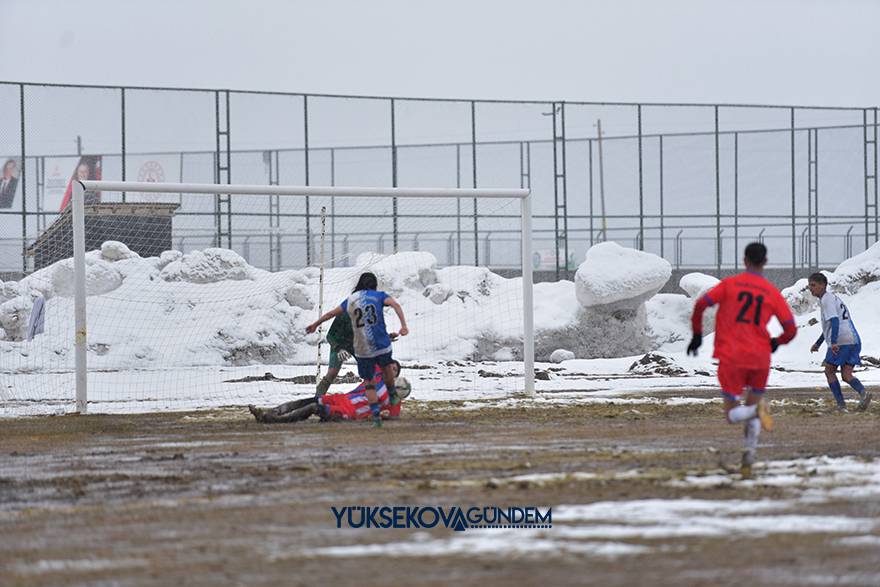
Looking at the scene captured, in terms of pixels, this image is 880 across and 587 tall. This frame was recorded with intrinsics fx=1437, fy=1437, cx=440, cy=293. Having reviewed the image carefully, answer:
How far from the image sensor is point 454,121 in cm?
3550

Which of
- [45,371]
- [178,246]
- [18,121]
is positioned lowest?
[45,371]

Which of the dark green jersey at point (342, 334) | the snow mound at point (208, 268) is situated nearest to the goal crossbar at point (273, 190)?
the dark green jersey at point (342, 334)

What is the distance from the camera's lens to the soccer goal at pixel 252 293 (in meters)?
23.9

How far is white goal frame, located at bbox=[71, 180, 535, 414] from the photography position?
692 inches

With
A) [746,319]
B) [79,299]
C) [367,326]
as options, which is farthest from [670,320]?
[746,319]

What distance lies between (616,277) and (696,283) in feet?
11.5

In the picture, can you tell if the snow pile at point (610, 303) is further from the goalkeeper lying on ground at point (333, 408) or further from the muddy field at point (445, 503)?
the muddy field at point (445, 503)

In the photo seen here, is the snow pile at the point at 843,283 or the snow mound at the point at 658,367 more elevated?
the snow pile at the point at 843,283

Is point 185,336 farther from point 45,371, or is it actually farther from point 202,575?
point 202,575

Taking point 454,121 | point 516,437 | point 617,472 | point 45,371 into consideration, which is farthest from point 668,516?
point 454,121

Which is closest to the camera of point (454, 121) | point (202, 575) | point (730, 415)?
point (202, 575)

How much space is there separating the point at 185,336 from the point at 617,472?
19.2 meters

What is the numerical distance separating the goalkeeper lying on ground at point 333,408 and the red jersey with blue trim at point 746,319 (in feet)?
18.4

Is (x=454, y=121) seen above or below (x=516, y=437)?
above
